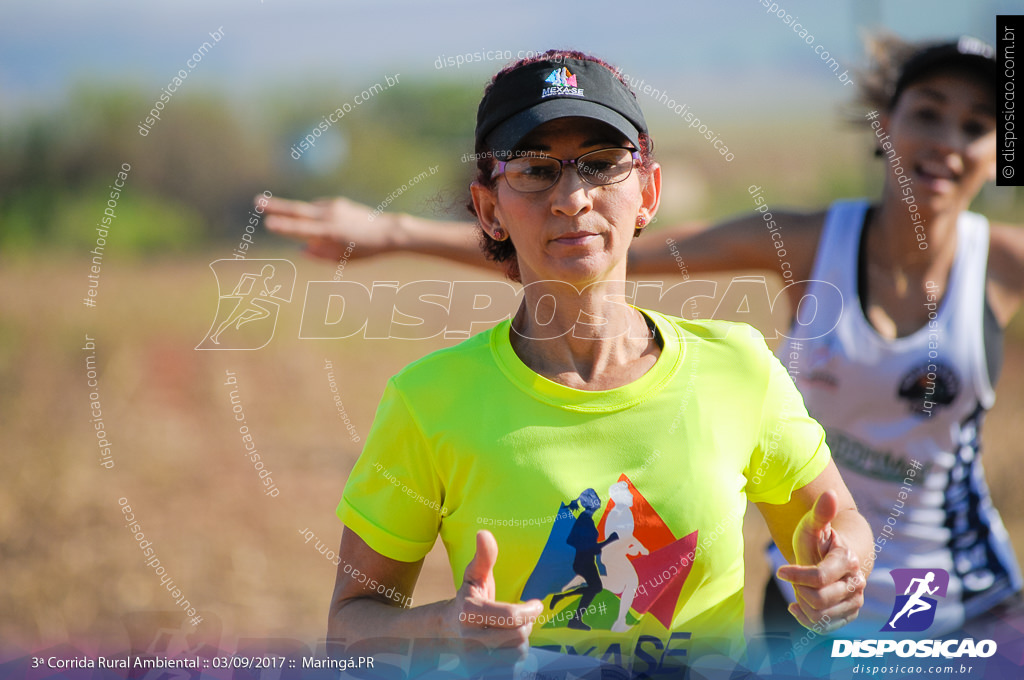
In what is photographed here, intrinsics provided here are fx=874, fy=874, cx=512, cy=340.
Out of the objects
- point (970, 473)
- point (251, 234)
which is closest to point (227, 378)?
point (251, 234)

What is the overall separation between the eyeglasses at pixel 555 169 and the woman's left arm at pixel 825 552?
0.65 metres

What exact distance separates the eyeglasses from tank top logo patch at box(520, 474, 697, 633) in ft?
1.71

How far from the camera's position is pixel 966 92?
247 centimetres

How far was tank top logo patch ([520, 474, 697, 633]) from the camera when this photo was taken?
145 centimetres

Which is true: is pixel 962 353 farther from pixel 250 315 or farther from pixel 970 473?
pixel 250 315

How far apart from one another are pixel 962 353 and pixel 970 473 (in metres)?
0.35

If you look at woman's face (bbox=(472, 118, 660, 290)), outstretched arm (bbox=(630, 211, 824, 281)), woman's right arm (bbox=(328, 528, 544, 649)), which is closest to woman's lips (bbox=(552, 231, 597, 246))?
woman's face (bbox=(472, 118, 660, 290))

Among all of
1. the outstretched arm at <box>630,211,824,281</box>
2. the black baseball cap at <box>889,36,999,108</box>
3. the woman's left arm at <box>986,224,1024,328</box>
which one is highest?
the black baseball cap at <box>889,36,999,108</box>

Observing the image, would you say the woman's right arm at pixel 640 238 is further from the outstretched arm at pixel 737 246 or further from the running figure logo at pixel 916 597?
the running figure logo at pixel 916 597

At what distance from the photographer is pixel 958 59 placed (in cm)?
245

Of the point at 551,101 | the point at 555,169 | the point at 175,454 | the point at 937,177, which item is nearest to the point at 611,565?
the point at 555,169

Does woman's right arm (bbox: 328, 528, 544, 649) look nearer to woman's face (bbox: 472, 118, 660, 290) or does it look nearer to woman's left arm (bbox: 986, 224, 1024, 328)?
woman's face (bbox: 472, 118, 660, 290)

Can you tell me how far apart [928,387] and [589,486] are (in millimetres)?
1364

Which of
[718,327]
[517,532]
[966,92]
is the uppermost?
[966,92]
